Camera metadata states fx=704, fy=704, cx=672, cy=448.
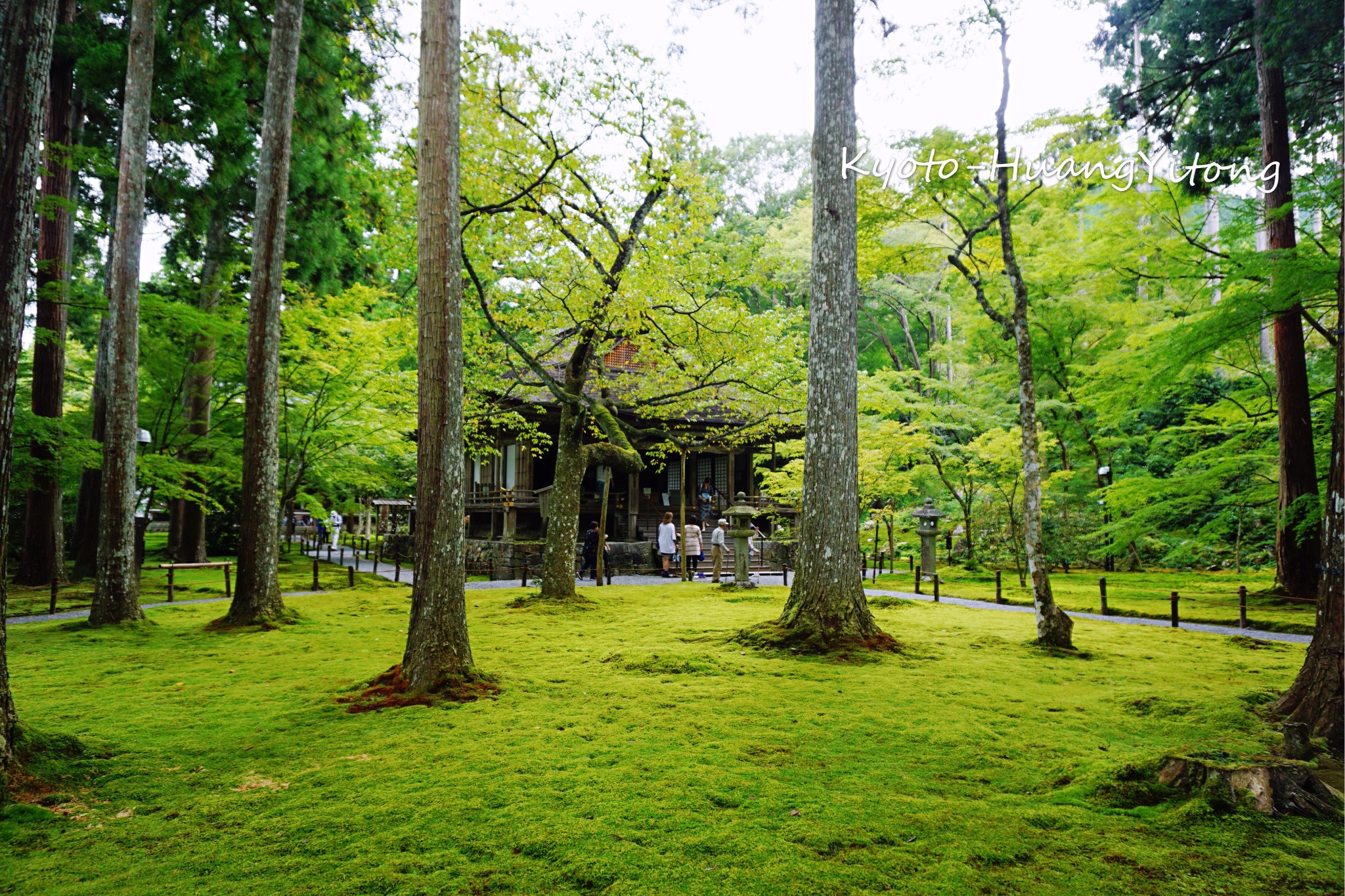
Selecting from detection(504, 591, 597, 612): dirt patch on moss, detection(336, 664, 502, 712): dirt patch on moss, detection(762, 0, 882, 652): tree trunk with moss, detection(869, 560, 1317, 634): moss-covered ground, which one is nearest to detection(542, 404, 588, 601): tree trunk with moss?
detection(504, 591, 597, 612): dirt patch on moss

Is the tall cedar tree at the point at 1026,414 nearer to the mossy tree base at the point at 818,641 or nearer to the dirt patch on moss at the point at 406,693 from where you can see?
the mossy tree base at the point at 818,641

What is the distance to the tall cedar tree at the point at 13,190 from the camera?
3502mm

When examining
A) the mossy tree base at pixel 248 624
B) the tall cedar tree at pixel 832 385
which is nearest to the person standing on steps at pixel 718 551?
the tall cedar tree at pixel 832 385

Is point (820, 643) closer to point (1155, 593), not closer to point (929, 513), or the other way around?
point (1155, 593)

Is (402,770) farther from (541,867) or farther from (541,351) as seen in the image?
(541,351)

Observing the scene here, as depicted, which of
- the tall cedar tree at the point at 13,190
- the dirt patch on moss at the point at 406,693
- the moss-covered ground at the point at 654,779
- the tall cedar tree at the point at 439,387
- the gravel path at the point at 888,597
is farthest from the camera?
the gravel path at the point at 888,597

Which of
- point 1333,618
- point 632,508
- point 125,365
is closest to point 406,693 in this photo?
point 1333,618

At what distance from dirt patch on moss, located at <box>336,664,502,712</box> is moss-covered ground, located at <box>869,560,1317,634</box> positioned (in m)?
8.32

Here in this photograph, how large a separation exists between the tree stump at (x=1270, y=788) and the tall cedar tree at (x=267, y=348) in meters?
9.30

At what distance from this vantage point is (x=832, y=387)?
773 centimetres

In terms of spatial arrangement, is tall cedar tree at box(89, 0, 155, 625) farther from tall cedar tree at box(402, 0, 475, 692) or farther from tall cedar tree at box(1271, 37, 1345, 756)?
tall cedar tree at box(1271, 37, 1345, 756)

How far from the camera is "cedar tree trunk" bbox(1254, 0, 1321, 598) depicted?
1062cm

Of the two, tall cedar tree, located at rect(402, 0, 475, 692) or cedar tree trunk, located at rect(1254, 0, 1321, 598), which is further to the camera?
cedar tree trunk, located at rect(1254, 0, 1321, 598)

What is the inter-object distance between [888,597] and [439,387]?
9213 mm
